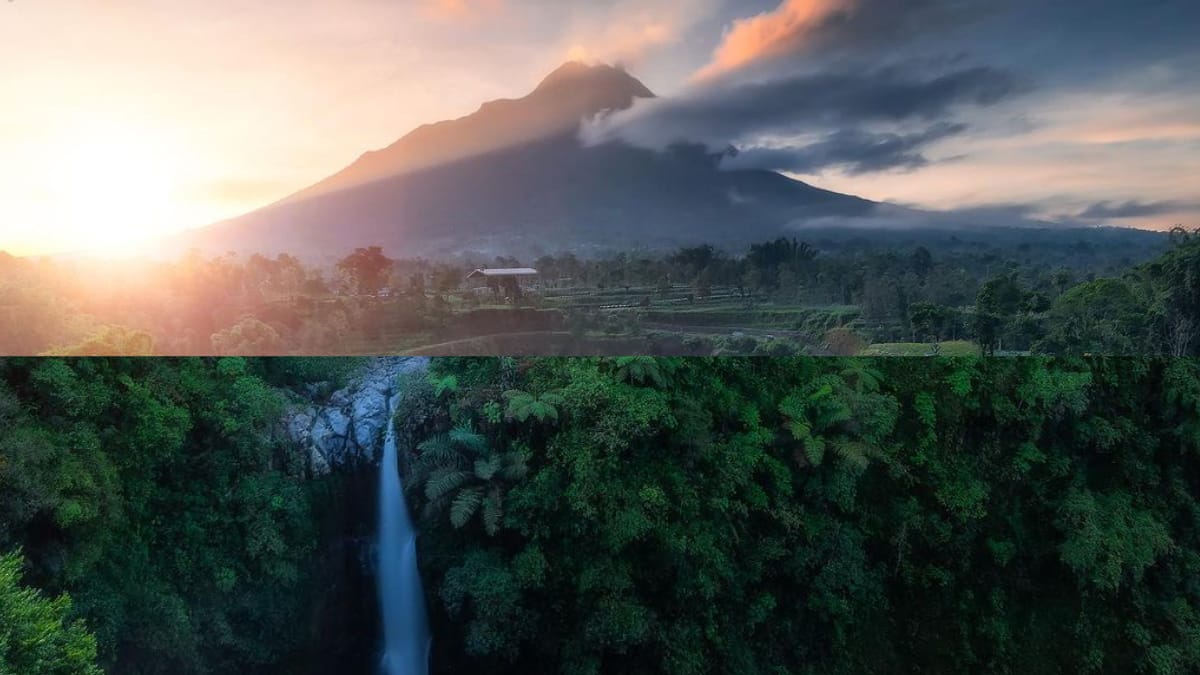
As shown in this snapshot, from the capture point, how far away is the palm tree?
4.26 meters

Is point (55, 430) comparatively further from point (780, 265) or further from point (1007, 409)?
point (1007, 409)

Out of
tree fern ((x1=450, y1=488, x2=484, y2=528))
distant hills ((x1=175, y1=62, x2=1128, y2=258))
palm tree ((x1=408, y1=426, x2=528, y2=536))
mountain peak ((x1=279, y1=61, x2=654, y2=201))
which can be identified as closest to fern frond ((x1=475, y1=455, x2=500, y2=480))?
palm tree ((x1=408, y1=426, x2=528, y2=536))

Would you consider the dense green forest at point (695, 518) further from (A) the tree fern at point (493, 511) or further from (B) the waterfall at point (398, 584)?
(B) the waterfall at point (398, 584)

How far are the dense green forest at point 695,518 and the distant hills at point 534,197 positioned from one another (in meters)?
2.10

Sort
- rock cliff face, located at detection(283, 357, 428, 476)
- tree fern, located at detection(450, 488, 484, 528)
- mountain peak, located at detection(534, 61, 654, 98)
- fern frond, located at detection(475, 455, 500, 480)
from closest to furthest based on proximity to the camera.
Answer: mountain peak, located at detection(534, 61, 654, 98)
tree fern, located at detection(450, 488, 484, 528)
fern frond, located at detection(475, 455, 500, 480)
rock cliff face, located at detection(283, 357, 428, 476)

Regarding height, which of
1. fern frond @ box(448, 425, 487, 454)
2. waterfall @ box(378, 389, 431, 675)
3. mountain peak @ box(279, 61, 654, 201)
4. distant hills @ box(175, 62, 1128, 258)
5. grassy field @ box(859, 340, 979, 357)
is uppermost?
mountain peak @ box(279, 61, 654, 201)

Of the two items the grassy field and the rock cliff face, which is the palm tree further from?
the grassy field

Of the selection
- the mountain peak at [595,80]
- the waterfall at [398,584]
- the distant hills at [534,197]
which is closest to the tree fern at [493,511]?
the waterfall at [398,584]

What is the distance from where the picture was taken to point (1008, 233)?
250 centimetres

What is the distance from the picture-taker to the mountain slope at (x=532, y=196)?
2.19 m

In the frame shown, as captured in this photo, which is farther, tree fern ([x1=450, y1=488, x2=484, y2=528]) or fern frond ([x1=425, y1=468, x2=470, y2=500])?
fern frond ([x1=425, y1=468, x2=470, y2=500])

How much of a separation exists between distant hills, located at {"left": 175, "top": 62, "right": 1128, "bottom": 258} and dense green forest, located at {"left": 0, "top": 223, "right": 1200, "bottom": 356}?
0.22 ft

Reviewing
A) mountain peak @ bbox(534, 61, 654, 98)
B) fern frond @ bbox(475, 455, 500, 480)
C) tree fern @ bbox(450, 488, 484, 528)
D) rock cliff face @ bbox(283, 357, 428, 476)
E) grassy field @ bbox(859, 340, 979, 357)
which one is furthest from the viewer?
rock cliff face @ bbox(283, 357, 428, 476)

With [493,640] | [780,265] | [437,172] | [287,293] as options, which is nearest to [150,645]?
[493,640]
